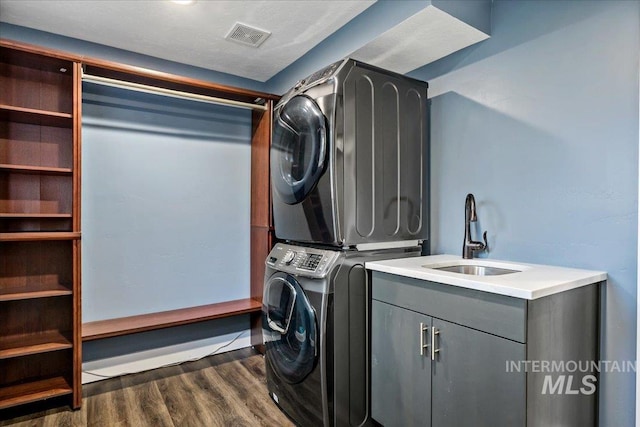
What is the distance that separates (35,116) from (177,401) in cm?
200

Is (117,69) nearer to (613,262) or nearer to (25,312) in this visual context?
(25,312)

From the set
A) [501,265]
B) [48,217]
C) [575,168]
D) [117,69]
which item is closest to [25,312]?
[48,217]

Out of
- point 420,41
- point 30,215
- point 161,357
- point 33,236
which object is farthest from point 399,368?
point 30,215

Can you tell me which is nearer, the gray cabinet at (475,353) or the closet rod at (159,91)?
the gray cabinet at (475,353)

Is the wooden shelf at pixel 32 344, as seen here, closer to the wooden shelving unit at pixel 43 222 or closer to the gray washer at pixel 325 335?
the wooden shelving unit at pixel 43 222

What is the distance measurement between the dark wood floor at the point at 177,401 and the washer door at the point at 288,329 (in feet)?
1.10

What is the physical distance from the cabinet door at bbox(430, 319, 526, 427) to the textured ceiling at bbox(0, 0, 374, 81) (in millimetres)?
1811

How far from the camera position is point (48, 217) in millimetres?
2320

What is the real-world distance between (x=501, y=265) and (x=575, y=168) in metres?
0.56

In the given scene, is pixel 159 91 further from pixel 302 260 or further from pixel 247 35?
pixel 302 260

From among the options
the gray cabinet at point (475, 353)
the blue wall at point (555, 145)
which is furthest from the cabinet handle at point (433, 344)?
the blue wall at point (555, 145)

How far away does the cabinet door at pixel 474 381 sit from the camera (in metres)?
1.26

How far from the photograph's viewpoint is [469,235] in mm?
2014

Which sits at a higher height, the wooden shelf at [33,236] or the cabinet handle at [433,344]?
the wooden shelf at [33,236]
